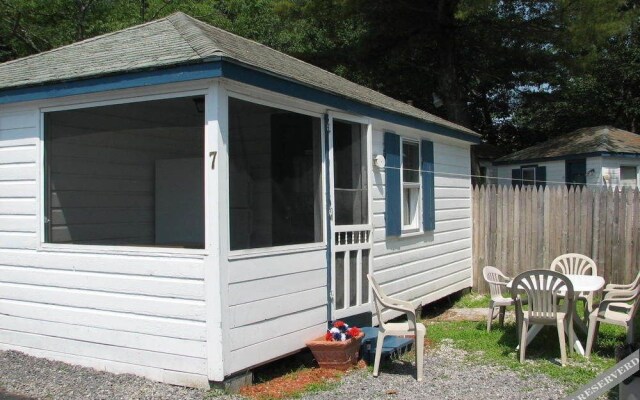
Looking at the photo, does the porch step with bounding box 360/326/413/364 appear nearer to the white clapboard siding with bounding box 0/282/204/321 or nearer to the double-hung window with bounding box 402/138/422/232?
the white clapboard siding with bounding box 0/282/204/321

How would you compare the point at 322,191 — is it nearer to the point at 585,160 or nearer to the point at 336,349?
the point at 336,349

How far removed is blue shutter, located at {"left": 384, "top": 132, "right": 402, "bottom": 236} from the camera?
7629 millimetres

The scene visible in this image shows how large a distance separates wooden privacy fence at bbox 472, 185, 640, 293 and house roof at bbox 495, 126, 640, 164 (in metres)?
8.09

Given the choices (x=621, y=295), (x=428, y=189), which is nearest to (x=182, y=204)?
(x=428, y=189)

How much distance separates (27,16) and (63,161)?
45.8ft

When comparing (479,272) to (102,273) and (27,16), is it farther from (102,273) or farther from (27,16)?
(27,16)

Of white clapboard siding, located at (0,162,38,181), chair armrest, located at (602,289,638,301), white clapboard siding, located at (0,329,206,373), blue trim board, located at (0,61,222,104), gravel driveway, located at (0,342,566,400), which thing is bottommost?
gravel driveway, located at (0,342,566,400)

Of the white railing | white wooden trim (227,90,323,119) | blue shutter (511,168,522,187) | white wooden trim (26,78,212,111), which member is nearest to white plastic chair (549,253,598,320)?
the white railing

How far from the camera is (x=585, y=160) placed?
17.7m

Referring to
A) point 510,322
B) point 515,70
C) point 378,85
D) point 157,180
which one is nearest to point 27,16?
point 378,85

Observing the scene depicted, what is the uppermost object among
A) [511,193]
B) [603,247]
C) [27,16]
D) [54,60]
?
[27,16]

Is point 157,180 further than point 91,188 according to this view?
Yes

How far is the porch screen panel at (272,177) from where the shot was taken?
17.1ft

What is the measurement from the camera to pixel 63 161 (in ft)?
20.2
